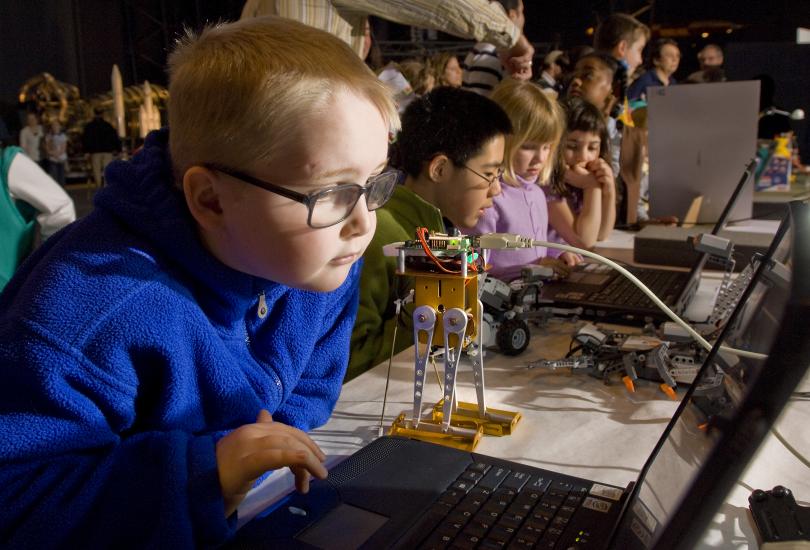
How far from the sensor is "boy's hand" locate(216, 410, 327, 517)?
613mm

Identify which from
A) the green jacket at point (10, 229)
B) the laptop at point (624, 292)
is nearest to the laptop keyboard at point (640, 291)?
the laptop at point (624, 292)

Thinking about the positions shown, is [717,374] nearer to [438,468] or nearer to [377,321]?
[438,468]

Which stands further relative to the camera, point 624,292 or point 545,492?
point 624,292

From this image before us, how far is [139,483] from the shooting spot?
599mm

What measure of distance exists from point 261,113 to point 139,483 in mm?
360

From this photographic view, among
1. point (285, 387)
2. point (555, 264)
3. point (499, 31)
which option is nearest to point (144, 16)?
point (499, 31)

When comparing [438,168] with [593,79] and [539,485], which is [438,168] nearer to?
[539,485]

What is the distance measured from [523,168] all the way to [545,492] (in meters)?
1.44

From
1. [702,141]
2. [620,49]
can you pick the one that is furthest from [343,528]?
[620,49]

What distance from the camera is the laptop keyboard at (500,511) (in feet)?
1.94

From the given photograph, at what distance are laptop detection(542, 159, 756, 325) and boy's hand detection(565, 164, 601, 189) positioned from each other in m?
0.60

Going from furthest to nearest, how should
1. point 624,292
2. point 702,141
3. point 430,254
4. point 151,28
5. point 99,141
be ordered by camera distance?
point 151,28
point 99,141
point 702,141
point 624,292
point 430,254

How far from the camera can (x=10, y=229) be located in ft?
5.99

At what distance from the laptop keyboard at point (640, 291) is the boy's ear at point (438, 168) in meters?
0.45
